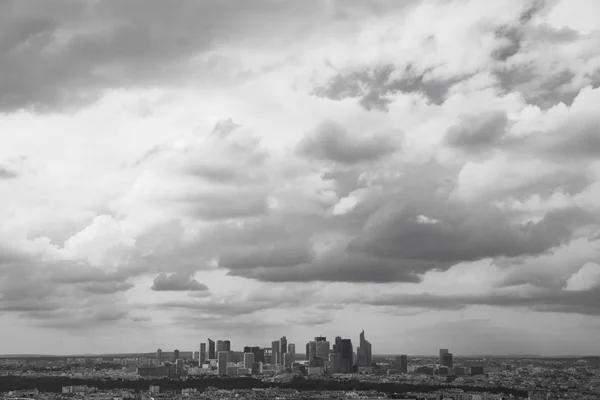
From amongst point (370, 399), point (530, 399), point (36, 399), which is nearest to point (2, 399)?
point (36, 399)

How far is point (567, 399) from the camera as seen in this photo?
182250 mm

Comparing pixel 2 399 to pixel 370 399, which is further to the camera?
pixel 370 399

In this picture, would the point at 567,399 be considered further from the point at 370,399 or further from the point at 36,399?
the point at 36,399

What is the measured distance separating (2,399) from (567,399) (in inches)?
5029

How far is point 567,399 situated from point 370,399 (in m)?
46.0

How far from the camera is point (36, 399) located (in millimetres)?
197625

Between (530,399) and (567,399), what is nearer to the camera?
(567,399)

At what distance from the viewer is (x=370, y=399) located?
648 feet

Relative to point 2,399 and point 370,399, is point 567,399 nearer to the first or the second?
point 370,399

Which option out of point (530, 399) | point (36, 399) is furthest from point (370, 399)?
point (36, 399)

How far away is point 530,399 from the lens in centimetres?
19962

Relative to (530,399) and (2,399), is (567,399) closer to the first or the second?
(530,399)

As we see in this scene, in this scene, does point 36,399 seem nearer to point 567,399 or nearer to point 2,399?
point 2,399

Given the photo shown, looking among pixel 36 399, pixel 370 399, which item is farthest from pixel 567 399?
pixel 36 399
